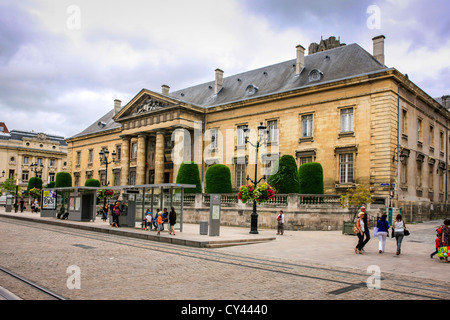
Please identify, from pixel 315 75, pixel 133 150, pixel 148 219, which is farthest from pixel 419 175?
pixel 133 150

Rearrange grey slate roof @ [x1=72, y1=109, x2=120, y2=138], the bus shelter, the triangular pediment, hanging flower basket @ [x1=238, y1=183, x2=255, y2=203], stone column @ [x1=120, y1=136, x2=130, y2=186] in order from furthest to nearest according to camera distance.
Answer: grey slate roof @ [x1=72, y1=109, x2=120, y2=138] < stone column @ [x1=120, y1=136, x2=130, y2=186] < the triangular pediment < the bus shelter < hanging flower basket @ [x1=238, y1=183, x2=255, y2=203]

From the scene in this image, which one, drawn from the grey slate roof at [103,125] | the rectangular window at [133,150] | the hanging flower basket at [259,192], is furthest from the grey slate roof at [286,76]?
the hanging flower basket at [259,192]

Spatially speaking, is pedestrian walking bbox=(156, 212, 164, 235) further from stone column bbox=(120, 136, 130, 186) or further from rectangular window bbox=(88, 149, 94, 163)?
rectangular window bbox=(88, 149, 94, 163)

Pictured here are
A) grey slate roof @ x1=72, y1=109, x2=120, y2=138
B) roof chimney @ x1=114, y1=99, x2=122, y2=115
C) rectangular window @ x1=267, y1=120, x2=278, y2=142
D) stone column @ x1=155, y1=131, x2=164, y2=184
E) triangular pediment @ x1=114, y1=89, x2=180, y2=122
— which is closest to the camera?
rectangular window @ x1=267, y1=120, x2=278, y2=142

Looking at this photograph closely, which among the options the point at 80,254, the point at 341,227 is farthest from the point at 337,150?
the point at 80,254

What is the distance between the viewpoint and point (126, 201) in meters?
25.8

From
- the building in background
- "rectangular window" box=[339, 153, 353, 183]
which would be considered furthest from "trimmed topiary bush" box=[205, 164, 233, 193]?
the building in background

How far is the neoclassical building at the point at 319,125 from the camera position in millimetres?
30906

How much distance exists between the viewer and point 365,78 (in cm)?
3139

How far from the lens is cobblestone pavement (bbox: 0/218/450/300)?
25.9ft

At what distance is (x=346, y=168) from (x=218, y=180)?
1062 centimetres

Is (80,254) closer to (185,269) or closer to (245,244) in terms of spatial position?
(185,269)

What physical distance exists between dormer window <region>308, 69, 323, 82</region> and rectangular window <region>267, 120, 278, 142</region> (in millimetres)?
5242
